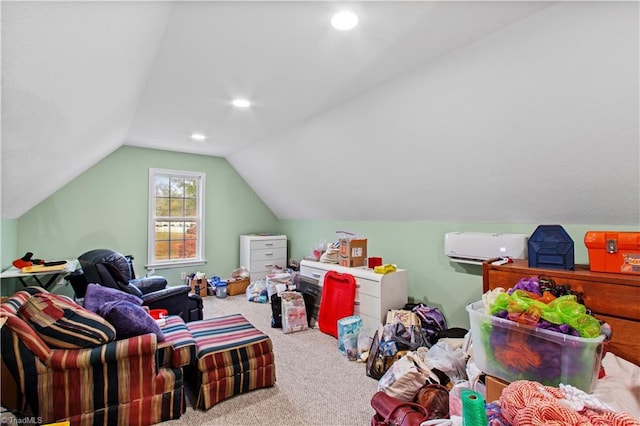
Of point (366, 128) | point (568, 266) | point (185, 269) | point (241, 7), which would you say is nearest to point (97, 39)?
point (241, 7)

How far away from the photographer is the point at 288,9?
5.24 feet

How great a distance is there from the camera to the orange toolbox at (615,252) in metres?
1.83

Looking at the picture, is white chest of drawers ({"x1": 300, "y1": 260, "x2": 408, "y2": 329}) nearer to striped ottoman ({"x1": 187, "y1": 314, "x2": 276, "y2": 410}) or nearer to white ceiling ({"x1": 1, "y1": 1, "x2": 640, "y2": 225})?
white ceiling ({"x1": 1, "y1": 1, "x2": 640, "y2": 225})

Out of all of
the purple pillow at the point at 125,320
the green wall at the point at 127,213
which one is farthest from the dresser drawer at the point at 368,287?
the green wall at the point at 127,213

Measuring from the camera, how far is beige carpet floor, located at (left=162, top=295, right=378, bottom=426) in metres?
2.02

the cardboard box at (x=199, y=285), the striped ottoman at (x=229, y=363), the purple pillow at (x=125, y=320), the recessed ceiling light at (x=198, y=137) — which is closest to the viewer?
the purple pillow at (x=125, y=320)

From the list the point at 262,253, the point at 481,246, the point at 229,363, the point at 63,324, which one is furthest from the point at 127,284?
the point at 481,246

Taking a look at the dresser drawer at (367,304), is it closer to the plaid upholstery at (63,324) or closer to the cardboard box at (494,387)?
the cardboard box at (494,387)

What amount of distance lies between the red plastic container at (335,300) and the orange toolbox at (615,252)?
2031mm

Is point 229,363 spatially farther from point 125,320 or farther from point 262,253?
point 262,253

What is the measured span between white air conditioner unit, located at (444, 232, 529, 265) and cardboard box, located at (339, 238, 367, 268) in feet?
3.17

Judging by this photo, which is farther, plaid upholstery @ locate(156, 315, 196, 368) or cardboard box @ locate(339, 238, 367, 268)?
cardboard box @ locate(339, 238, 367, 268)

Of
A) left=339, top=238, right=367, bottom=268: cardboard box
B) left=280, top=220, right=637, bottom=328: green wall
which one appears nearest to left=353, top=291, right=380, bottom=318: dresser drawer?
left=339, top=238, right=367, bottom=268: cardboard box

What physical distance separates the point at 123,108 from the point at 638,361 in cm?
397
